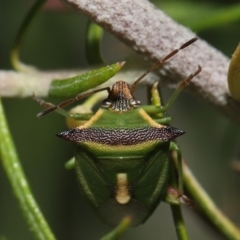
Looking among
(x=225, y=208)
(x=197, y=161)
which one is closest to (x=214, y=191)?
(x=197, y=161)

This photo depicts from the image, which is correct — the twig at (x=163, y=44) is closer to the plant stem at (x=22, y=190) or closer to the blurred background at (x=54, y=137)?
the plant stem at (x=22, y=190)

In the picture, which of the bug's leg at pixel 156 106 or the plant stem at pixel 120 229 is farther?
the bug's leg at pixel 156 106

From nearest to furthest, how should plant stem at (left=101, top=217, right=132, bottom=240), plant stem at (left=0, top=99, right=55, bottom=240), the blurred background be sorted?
plant stem at (left=101, top=217, right=132, bottom=240) → plant stem at (left=0, top=99, right=55, bottom=240) → the blurred background

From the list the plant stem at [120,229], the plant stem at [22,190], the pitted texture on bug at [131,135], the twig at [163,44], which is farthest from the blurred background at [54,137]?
the plant stem at [120,229]

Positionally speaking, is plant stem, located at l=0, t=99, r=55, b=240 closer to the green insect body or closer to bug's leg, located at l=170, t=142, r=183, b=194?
the green insect body

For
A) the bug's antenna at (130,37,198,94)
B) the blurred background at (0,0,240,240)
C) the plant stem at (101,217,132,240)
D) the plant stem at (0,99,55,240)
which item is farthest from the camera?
the blurred background at (0,0,240,240)

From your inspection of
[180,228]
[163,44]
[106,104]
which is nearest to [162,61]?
[163,44]

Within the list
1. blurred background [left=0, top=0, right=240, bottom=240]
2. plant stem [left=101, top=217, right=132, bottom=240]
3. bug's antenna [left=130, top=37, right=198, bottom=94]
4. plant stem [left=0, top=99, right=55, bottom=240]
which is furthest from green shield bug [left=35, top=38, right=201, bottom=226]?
blurred background [left=0, top=0, right=240, bottom=240]

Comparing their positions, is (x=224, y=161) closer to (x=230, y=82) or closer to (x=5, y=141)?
(x=230, y=82)
